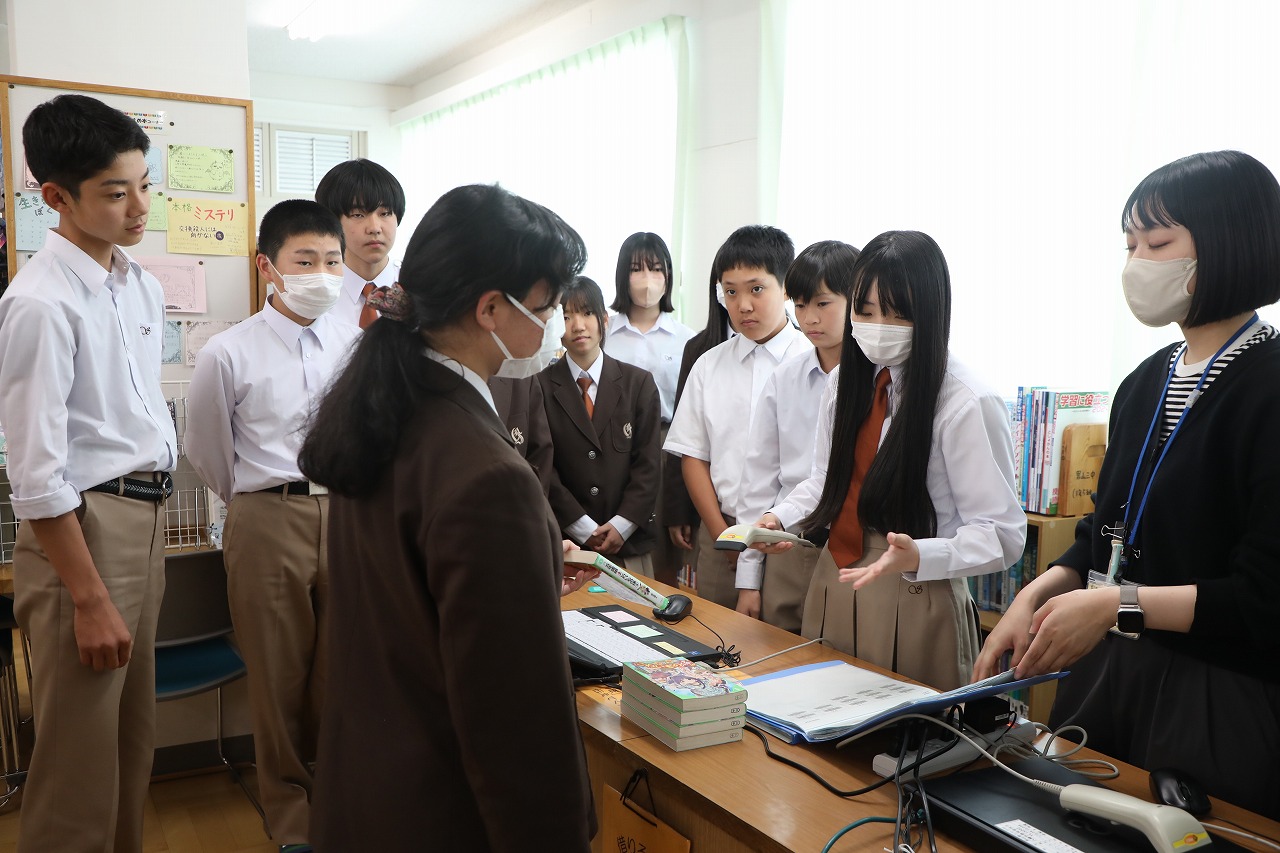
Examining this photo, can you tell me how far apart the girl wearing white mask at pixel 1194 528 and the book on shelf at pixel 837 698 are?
0.12m

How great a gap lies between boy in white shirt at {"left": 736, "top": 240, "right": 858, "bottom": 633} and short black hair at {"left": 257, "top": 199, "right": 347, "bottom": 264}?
128 cm

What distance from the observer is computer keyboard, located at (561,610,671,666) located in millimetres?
1793

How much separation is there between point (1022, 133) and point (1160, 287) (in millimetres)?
2029

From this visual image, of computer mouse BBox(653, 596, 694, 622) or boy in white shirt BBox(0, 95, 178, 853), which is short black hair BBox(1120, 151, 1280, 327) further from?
boy in white shirt BBox(0, 95, 178, 853)

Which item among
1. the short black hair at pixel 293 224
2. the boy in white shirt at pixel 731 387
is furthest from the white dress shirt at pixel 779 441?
the short black hair at pixel 293 224

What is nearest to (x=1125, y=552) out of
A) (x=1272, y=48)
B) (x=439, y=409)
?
(x=439, y=409)

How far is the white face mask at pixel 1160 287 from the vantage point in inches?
56.0

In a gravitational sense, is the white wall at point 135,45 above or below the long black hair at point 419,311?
above

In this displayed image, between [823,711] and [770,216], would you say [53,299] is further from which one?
[770,216]

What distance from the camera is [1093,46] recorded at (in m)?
2.99

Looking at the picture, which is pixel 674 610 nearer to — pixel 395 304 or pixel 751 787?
pixel 751 787

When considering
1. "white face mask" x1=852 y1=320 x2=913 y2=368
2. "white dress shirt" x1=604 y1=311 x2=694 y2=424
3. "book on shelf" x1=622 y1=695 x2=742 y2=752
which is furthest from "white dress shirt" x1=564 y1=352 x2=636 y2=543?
"book on shelf" x1=622 y1=695 x2=742 y2=752

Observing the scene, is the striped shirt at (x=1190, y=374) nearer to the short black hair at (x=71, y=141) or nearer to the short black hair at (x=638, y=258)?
the short black hair at (x=71, y=141)

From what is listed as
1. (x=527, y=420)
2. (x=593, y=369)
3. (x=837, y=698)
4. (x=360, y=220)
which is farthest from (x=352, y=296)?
(x=837, y=698)
